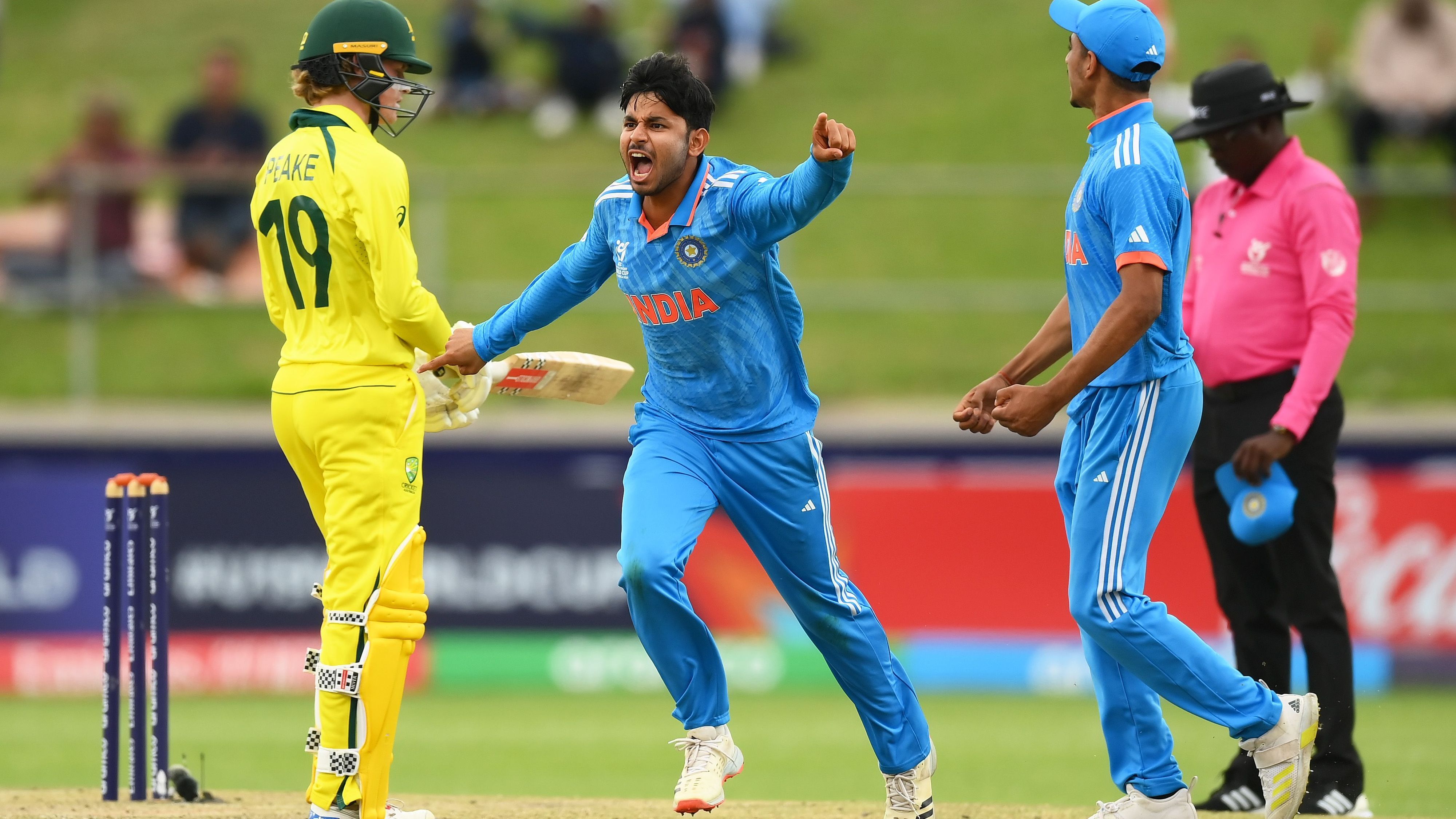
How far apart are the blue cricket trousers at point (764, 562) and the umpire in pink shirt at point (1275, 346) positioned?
5.79 feet

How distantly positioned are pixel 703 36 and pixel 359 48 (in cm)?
1203

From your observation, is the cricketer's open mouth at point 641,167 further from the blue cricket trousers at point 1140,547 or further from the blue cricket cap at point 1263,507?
the blue cricket cap at point 1263,507

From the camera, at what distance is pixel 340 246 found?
5.31m

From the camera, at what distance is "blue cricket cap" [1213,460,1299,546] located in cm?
638

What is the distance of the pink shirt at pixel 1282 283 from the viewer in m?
6.34

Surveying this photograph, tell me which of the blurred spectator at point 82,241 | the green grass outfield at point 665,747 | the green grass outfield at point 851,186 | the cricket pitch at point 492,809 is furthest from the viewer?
the green grass outfield at point 851,186

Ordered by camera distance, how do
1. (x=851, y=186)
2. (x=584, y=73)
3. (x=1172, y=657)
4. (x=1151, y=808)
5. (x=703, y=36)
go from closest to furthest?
(x=1172, y=657) < (x=1151, y=808) < (x=851, y=186) < (x=703, y=36) < (x=584, y=73)

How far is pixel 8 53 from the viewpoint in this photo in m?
22.3

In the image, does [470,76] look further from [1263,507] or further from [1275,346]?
[1263,507]

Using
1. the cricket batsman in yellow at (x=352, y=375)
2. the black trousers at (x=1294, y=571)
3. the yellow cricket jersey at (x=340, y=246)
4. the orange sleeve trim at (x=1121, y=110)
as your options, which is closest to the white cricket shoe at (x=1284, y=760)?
the black trousers at (x=1294, y=571)

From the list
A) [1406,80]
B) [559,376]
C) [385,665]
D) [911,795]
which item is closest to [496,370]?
[559,376]

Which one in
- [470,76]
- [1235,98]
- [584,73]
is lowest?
[1235,98]

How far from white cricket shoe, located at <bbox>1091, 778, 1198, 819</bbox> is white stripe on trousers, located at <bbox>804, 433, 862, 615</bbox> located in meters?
1.10

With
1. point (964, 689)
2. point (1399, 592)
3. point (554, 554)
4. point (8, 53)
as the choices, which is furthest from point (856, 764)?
point (8, 53)
